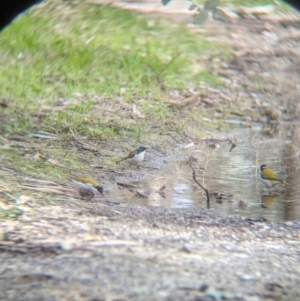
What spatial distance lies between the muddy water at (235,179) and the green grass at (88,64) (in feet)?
3.12

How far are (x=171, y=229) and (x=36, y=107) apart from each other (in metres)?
3.70

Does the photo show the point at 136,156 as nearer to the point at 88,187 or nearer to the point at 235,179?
the point at 235,179

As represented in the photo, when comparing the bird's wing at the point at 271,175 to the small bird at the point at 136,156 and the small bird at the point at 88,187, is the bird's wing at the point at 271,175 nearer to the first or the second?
the small bird at the point at 136,156

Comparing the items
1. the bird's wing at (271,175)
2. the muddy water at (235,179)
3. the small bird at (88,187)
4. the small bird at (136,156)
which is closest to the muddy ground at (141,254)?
the small bird at (88,187)

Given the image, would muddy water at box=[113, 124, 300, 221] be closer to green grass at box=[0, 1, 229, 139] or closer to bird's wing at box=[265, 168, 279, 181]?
bird's wing at box=[265, 168, 279, 181]

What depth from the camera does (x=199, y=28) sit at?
10.3 metres

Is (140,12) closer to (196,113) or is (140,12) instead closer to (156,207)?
(196,113)

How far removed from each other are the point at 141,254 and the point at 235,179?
237 cm

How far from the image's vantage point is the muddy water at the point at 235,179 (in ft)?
17.4

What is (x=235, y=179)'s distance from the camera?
20.3ft

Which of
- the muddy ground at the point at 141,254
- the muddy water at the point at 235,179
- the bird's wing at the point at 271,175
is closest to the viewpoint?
the muddy ground at the point at 141,254

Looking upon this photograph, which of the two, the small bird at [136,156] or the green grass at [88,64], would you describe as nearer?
the small bird at [136,156]

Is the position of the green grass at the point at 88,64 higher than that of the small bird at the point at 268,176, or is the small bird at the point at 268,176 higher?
the green grass at the point at 88,64

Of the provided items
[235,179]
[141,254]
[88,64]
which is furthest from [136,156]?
[88,64]
